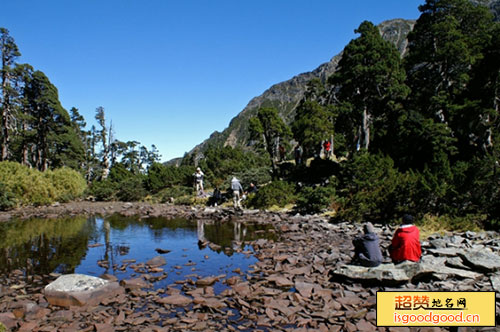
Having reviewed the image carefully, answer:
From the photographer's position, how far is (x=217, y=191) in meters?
26.3

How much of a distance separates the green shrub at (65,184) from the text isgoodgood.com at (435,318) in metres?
31.8

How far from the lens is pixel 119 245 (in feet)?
44.3

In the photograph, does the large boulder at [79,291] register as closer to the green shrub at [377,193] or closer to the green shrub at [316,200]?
the green shrub at [377,193]

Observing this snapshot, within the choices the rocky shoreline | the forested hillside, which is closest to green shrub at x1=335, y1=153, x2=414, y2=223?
the forested hillside

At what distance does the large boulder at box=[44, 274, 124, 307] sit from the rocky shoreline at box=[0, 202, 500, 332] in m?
0.14

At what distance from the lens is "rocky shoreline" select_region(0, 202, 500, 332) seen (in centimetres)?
616

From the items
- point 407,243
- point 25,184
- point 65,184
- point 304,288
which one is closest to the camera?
point 304,288

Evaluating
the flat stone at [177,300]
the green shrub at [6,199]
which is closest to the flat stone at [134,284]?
the flat stone at [177,300]

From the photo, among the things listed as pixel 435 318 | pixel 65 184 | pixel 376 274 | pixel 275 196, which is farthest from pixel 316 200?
pixel 65 184

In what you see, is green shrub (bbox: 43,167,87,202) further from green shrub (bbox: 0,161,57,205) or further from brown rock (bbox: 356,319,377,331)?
brown rock (bbox: 356,319,377,331)

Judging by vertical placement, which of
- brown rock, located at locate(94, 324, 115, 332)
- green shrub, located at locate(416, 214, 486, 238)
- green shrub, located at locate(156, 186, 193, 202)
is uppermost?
green shrub, located at locate(156, 186, 193, 202)

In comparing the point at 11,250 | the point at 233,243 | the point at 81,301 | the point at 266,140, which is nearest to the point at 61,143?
the point at 266,140

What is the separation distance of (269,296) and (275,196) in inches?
616

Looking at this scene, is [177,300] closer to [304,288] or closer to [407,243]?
[304,288]
